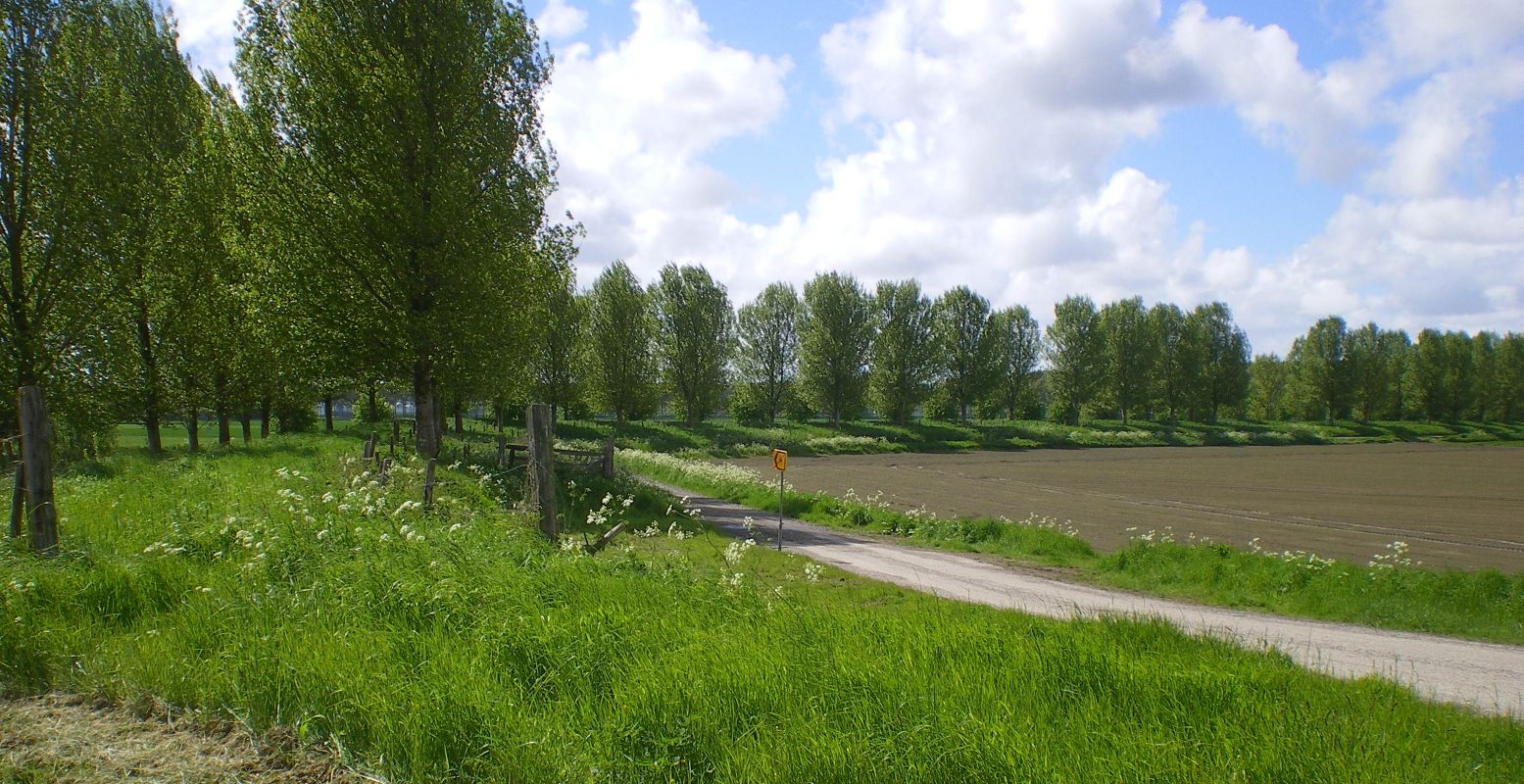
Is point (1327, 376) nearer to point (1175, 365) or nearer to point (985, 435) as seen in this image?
point (1175, 365)

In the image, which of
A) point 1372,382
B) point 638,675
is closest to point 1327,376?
point 1372,382

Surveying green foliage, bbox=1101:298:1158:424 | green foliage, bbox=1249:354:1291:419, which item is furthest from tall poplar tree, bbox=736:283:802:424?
green foliage, bbox=1249:354:1291:419

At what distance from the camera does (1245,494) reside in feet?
107

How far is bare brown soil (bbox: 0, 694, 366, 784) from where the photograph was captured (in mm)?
4277

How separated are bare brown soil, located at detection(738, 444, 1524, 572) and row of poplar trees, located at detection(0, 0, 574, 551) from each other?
1629cm

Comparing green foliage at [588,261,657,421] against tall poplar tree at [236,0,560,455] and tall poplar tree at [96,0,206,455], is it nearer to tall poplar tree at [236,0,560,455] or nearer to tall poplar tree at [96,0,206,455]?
tall poplar tree at [96,0,206,455]

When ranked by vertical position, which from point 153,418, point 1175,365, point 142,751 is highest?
point 1175,365

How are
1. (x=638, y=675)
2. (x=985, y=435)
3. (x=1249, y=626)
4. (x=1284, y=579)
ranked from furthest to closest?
(x=985, y=435) < (x=1284, y=579) < (x=1249, y=626) < (x=638, y=675)

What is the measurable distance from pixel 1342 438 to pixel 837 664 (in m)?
103

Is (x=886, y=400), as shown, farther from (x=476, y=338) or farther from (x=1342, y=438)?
(x=476, y=338)

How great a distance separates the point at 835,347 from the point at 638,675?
2744 inches

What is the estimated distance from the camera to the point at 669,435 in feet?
199

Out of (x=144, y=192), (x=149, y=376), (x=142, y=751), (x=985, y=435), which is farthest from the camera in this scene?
(x=985, y=435)

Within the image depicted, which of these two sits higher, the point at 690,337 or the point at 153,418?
the point at 690,337
